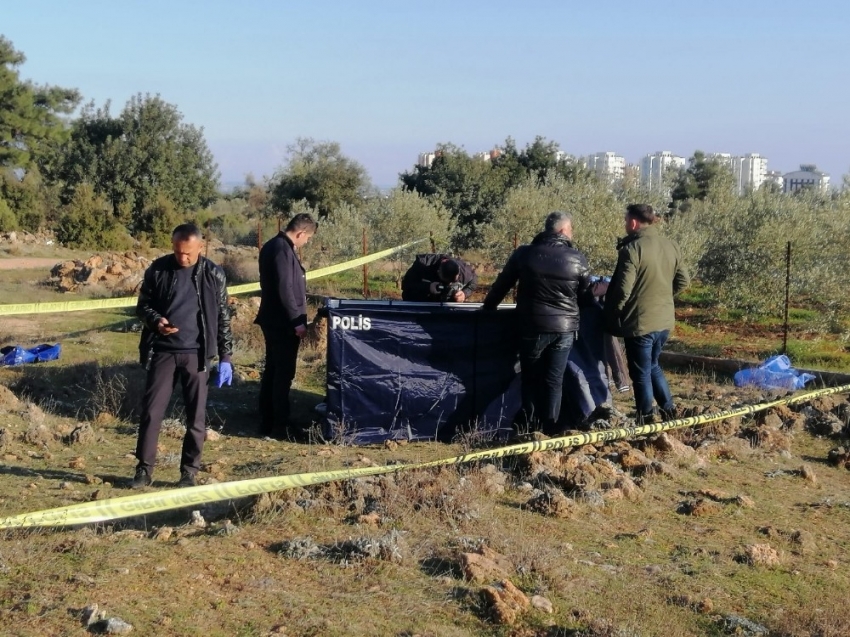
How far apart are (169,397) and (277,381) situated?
5.85ft

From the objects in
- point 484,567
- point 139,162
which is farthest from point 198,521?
point 139,162

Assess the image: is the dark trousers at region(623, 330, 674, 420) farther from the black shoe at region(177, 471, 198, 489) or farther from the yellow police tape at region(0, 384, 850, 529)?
the black shoe at region(177, 471, 198, 489)

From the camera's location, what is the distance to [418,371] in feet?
26.2

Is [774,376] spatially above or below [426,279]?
below

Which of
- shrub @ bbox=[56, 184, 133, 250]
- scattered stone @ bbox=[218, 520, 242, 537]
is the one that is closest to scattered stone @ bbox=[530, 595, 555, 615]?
scattered stone @ bbox=[218, 520, 242, 537]

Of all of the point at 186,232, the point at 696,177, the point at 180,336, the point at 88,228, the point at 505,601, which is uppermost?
the point at 696,177

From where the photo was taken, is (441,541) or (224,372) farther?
(224,372)

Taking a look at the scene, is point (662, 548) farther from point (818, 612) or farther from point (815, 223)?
point (815, 223)

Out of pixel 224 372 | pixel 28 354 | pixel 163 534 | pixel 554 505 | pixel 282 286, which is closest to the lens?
pixel 163 534

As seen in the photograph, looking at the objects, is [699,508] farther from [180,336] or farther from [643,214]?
[180,336]

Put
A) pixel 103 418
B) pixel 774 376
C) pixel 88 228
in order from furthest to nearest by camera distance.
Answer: pixel 88 228, pixel 774 376, pixel 103 418

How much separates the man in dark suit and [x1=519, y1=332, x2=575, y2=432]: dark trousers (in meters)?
1.85

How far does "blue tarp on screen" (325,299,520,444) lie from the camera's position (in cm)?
786

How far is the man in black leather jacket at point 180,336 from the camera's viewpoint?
616 centimetres
